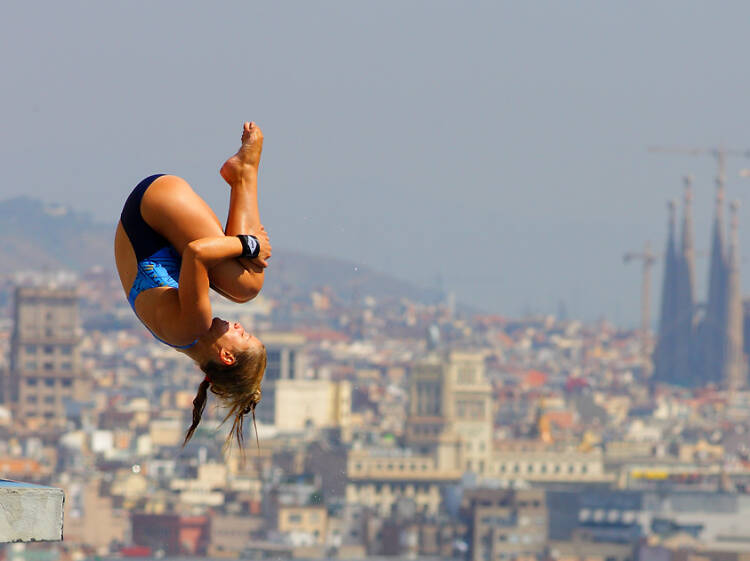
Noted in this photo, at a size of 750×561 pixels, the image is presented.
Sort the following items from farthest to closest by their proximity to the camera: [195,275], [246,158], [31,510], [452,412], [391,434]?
[452,412] < [391,434] < [246,158] < [195,275] < [31,510]

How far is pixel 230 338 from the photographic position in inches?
94.6

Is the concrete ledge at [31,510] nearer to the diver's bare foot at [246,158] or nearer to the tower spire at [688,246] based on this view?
the diver's bare foot at [246,158]

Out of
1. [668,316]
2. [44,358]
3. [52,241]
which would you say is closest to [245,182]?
[44,358]

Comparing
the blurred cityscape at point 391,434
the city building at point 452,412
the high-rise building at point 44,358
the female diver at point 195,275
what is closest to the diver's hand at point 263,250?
the female diver at point 195,275

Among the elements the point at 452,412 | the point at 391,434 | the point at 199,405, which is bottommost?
the point at 199,405

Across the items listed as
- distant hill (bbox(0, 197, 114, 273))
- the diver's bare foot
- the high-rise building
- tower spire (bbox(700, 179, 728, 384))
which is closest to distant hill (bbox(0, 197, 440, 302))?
distant hill (bbox(0, 197, 114, 273))

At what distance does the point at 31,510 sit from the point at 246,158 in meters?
0.58

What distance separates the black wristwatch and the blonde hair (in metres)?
0.11

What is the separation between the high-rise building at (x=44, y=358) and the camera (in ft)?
187

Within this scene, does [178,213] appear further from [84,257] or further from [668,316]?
[668,316]

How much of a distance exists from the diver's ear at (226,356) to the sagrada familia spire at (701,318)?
77.3 meters

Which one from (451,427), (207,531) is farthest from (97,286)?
(207,531)

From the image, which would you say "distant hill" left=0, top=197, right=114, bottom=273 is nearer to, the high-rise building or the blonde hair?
the high-rise building

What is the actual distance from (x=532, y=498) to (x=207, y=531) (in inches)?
264
